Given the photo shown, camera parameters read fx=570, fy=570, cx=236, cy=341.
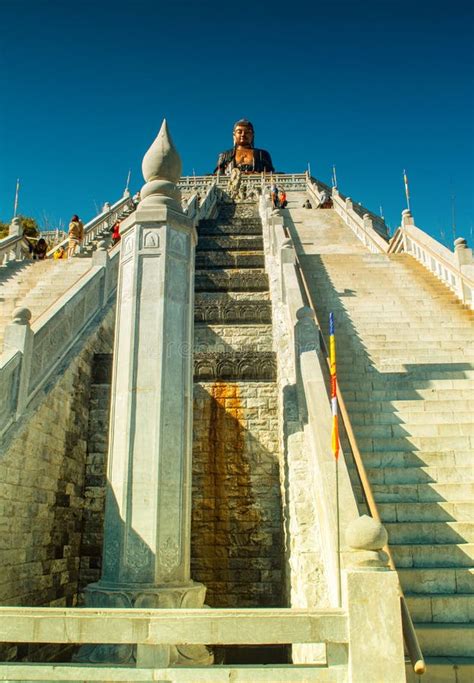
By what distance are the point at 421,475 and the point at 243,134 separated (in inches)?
2505

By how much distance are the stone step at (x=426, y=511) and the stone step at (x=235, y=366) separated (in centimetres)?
501

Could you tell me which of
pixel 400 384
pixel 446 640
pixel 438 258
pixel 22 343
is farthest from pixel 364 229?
pixel 446 640

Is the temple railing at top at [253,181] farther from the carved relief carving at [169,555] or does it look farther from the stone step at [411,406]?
the carved relief carving at [169,555]

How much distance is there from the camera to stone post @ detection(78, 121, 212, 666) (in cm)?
563

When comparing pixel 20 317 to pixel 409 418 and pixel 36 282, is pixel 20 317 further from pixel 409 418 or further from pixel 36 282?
pixel 36 282

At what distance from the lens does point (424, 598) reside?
517 centimetres

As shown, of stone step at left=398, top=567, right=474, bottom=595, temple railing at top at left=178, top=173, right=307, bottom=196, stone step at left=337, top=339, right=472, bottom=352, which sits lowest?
stone step at left=398, top=567, right=474, bottom=595

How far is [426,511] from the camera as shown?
20.8 ft

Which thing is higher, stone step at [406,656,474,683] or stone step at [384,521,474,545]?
stone step at [384,521,474,545]

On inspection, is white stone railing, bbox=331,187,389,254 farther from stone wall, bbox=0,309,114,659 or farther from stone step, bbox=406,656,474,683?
stone step, bbox=406,656,474,683

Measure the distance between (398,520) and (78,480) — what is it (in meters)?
5.87

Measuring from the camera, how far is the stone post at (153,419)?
18.5ft

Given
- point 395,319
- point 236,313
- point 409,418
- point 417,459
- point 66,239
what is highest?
point 66,239

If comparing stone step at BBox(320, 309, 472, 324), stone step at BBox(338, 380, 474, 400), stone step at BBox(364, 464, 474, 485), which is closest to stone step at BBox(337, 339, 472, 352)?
stone step at BBox(320, 309, 472, 324)
